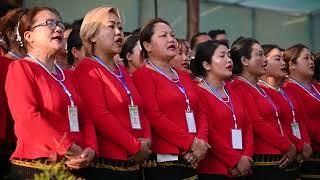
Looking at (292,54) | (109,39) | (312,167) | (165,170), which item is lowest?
(312,167)

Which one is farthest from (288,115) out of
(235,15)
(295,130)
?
(235,15)

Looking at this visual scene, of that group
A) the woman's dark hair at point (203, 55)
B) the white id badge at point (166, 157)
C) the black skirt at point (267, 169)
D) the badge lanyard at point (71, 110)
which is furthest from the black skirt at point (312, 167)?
the badge lanyard at point (71, 110)

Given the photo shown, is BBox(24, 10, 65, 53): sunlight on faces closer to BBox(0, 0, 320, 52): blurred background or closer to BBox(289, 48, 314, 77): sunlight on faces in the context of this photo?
BBox(289, 48, 314, 77): sunlight on faces

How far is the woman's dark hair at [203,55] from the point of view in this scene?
18.5ft

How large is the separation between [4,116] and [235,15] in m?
6.17

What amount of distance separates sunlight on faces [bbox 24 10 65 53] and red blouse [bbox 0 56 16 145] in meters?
0.41

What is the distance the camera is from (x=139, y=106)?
15.1 feet

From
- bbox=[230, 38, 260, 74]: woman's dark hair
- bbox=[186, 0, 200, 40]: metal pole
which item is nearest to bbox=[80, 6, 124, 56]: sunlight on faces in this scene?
bbox=[230, 38, 260, 74]: woman's dark hair

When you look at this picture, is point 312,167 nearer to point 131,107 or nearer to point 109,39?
point 131,107

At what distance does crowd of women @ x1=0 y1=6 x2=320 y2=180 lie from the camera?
4.05 metres

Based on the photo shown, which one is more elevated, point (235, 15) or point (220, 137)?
point (235, 15)

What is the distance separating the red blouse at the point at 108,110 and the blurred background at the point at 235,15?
346cm

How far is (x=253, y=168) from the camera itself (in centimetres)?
560

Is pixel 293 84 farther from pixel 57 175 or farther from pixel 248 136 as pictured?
pixel 57 175
